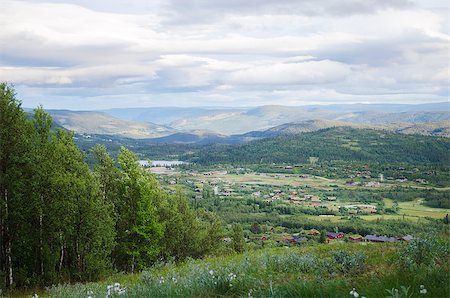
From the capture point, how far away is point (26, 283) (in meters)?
17.4

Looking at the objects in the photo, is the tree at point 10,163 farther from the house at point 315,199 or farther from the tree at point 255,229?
the house at point 315,199

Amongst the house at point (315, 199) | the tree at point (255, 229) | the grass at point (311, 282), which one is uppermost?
the grass at point (311, 282)

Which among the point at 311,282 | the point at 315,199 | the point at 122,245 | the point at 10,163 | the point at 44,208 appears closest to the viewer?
the point at 311,282

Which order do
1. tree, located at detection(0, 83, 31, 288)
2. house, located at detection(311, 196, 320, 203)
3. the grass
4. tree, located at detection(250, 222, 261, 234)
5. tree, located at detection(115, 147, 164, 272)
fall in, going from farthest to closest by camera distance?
house, located at detection(311, 196, 320, 203), tree, located at detection(250, 222, 261, 234), tree, located at detection(115, 147, 164, 272), tree, located at detection(0, 83, 31, 288), the grass

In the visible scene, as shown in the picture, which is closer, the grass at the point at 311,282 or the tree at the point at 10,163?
the grass at the point at 311,282

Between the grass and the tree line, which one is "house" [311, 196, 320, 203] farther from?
the grass

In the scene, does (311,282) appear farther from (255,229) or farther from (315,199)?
(315,199)

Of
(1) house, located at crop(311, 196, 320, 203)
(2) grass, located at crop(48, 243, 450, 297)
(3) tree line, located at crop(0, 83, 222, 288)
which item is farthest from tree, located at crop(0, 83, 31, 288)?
(1) house, located at crop(311, 196, 320, 203)

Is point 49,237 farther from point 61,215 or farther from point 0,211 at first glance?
point 0,211

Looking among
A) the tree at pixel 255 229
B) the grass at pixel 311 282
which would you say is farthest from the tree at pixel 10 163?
the tree at pixel 255 229

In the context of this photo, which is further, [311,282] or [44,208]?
[44,208]

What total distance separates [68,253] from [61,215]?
4527 mm

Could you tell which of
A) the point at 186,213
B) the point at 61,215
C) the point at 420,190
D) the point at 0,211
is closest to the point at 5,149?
the point at 0,211

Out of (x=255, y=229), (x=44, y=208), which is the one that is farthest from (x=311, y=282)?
(x=255, y=229)
